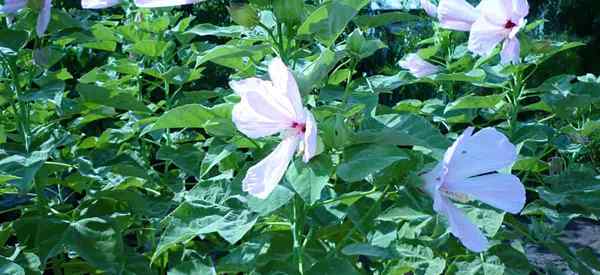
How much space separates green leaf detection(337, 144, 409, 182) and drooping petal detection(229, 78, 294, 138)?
10cm

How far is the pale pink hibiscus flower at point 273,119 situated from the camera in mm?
930

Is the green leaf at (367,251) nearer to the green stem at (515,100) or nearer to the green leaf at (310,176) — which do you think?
the green leaf at (310,176)

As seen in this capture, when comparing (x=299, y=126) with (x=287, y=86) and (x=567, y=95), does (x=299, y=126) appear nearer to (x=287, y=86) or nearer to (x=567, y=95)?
(x=287, y=86)

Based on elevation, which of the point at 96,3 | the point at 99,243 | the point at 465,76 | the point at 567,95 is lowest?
the point at 99,243

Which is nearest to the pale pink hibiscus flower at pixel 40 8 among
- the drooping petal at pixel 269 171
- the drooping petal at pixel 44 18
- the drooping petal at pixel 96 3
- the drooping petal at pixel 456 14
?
the drooping petal at pixel 44 18

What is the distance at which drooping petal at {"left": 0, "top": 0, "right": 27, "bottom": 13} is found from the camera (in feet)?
4.37

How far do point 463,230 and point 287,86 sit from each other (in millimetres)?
320

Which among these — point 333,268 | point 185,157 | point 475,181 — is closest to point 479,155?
point 475,181

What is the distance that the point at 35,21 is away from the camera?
4.74 ft

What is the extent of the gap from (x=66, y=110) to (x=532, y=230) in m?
1.05

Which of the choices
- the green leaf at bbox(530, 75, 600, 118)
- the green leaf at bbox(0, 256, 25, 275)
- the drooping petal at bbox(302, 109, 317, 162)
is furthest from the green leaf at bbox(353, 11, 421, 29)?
the green leaf at bbox(0, 256, 25, 275)

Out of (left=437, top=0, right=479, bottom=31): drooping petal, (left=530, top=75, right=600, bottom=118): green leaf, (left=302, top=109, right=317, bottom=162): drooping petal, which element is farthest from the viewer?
(left=530, top=75, right=600, bottom=118): green leaf

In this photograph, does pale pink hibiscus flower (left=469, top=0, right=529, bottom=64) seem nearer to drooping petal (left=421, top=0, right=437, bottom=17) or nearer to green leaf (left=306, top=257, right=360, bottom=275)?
drooping petal (left=421, top=0, right=437, bottom=17)

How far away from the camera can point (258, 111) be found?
3.14 ft
